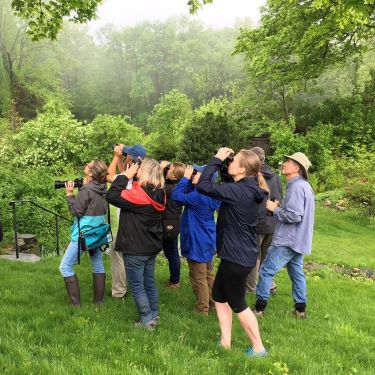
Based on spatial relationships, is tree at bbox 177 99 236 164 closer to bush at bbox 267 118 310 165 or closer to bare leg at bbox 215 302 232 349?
bush at bbox 267 118 310 165

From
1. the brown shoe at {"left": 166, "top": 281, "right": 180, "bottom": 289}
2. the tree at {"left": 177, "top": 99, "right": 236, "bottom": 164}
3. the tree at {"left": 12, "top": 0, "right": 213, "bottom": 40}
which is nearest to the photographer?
the brown shoe at {"left": 166, "top": 281, "right": 180, "bottom": 289}

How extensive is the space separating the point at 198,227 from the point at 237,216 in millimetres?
1238

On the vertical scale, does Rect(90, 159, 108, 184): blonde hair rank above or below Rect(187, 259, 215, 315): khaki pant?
above

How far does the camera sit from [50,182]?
13930mm

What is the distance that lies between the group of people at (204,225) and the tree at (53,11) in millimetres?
5164

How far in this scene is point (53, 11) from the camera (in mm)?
9883

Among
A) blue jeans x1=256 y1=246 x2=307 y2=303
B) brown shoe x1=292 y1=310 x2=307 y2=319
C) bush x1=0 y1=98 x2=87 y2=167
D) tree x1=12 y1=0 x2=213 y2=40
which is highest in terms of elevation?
tree x1=12 y1=0 x2=213 y2=40

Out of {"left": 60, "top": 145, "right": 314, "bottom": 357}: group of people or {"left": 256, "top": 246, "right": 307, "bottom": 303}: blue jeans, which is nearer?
{"left": 60, "top": 145, "right": 314, "bottom": 357}: group of people

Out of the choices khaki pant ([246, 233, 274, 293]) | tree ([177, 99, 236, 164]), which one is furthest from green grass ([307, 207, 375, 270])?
tree ([177, 99, 236, 164])

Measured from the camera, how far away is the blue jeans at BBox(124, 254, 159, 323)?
4.61 meters

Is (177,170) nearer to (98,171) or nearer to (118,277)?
(98,171)

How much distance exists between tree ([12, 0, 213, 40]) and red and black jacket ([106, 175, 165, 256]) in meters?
6.18

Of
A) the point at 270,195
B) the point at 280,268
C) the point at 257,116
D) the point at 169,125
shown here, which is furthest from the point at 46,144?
the point at 280,268

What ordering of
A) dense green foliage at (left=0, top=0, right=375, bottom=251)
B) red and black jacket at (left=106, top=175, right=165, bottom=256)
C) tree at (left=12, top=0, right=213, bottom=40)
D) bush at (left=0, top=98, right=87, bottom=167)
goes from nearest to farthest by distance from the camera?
1. red and black jacket at (left=106, top=175, right=165, bottom=256)
2. tree at (left=12, top=0, right=213, bottom=40)
3. dense green foliage at (left=0, top=0, right=375, bottom=251)
4. bush at (left=0, top=98, right=87, bottom=167)
